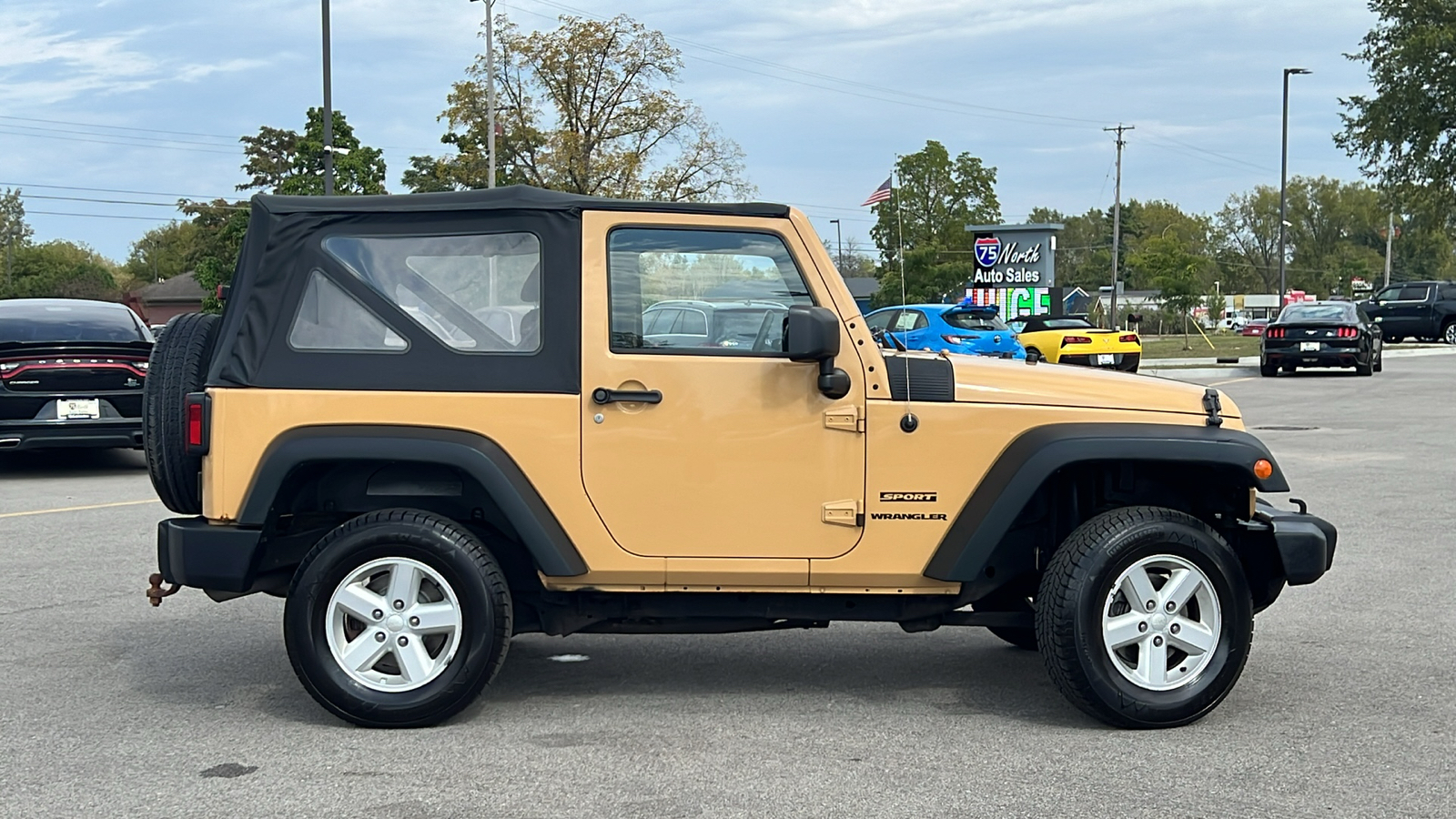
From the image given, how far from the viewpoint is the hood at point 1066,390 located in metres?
5.16

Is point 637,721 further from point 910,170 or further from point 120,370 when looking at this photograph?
point 910,170

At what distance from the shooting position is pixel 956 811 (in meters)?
4.22

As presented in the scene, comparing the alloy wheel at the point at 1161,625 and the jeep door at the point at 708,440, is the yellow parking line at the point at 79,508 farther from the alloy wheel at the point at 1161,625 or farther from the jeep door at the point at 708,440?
the alloy wheel at the point at 1161,625

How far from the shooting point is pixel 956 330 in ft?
79.7

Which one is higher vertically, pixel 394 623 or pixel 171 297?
pixel 171 297

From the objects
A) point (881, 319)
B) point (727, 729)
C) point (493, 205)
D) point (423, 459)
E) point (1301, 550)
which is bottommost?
point (727, 729)

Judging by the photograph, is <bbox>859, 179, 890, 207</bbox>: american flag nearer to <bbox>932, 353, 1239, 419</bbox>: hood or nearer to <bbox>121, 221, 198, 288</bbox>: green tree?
<bbox>932, 353, 1239, 419</bbox>: hood

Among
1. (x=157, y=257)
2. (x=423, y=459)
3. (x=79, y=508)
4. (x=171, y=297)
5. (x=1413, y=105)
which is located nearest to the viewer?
(x=423, y=459)

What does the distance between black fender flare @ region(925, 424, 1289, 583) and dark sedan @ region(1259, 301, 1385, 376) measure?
968 inches

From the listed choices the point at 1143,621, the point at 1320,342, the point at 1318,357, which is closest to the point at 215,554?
the point at 1143,621

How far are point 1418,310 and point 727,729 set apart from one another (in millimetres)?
44046

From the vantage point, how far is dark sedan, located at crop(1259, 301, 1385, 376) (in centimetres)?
2764

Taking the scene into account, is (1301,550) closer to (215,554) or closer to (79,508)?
(215,554)

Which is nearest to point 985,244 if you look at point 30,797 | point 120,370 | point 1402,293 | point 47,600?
point 1402,293
